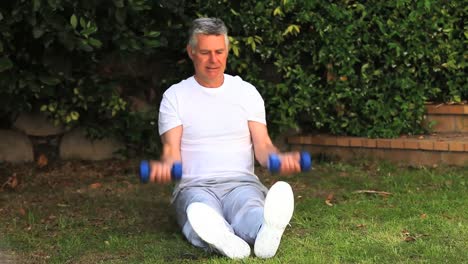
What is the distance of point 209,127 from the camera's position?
3506mm

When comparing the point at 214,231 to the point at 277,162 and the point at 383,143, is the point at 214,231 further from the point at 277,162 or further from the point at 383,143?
the point at 383,143

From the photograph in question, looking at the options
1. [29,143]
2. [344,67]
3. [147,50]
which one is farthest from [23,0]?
[344,67]

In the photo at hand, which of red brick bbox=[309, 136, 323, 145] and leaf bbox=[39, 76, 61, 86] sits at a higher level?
leaf bbox=[39, 76, 61, 86]

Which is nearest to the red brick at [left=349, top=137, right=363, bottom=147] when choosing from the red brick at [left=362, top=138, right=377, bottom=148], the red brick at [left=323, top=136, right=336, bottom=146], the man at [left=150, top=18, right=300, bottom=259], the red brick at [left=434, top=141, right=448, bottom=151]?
the red brick at [left=362, top=138, right=377, bottom=148]

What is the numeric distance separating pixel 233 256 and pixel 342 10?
2822 mm

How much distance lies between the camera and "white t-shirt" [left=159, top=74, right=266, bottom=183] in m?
3.50

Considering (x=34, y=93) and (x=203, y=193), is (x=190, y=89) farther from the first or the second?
(x=34, y=93)

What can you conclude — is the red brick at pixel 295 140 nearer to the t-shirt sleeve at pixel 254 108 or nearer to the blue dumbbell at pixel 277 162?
the t-shirt sleeve at pixel 254 108

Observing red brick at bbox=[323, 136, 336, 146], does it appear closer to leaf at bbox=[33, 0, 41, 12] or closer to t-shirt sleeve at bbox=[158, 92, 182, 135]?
t-shirt sleeve at bbox=[158, 92, 182, 135]

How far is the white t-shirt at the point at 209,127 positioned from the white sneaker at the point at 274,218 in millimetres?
600

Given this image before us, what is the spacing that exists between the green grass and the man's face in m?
0.86

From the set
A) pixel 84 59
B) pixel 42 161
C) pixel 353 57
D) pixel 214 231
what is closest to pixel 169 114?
pixel 214 231

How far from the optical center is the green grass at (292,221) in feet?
10.3

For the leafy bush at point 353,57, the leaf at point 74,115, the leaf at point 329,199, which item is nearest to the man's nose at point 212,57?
the leaf at point 329,199
